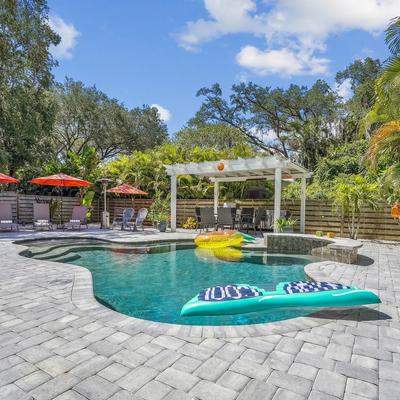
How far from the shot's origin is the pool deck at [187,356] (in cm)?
227

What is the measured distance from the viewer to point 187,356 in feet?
9.06

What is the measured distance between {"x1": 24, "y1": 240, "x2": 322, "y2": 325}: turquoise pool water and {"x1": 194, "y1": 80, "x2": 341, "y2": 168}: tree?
57.3 ft

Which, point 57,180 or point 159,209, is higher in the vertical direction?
point 57,180

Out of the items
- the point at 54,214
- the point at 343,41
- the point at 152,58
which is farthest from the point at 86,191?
the point at 343,41

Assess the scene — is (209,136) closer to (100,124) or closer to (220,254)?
(100,124)

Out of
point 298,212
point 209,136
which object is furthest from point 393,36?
point 209,136

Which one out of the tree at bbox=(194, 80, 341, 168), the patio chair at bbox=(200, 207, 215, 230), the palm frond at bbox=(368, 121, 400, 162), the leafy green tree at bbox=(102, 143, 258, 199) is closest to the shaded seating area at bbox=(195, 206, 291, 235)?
the patio chair at bbox=(200, 207, 215, 230)

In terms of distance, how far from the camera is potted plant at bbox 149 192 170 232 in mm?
15389

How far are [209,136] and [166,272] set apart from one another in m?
23.5

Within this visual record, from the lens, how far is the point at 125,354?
9.11 ft

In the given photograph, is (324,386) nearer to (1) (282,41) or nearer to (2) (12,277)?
(2) (12,277)

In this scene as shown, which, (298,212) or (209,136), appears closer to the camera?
(298,212)

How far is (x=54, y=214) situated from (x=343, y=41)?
55.6 ft

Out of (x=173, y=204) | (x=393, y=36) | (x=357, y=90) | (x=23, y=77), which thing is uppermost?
(x=357, y=90)
